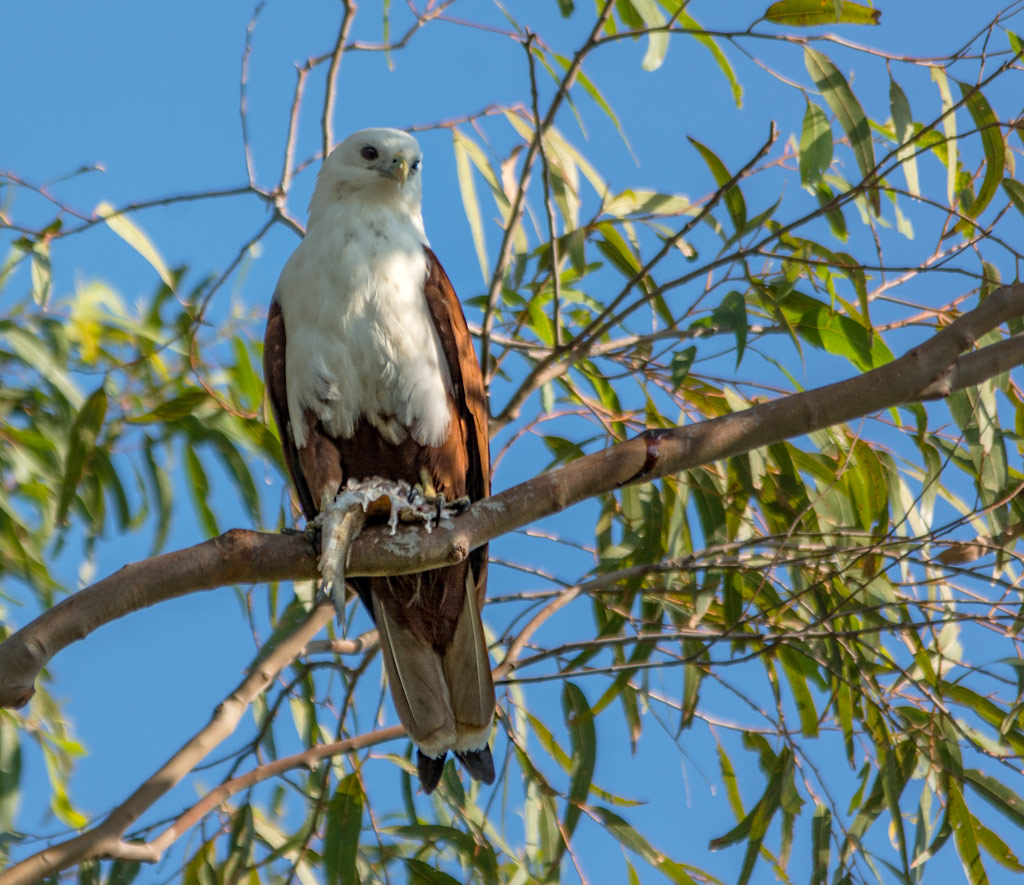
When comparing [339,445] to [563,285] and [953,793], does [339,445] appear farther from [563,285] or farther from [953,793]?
[953,793]

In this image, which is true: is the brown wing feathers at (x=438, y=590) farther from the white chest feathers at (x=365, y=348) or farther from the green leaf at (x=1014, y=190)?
the green leaf at (x=1014, y=190)

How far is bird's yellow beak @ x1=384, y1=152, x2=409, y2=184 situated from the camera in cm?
379

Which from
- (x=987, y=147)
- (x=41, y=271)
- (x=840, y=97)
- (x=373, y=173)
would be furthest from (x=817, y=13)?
(x=41, y=271)

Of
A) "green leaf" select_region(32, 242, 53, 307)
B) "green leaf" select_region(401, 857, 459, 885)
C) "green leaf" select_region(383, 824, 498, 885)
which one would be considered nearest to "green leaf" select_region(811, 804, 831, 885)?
"green leaf" select_region(383, 824, 498, 885)

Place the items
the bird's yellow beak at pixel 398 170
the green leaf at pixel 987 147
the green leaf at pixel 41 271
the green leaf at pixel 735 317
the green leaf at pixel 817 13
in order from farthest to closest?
the bird's yellow beak at pixel 398 170
the green leaf at pixel 41 271
the green leaf at pixel 987 147
the green leaf at pixel 817 13
the green leaf at pixel 735 317

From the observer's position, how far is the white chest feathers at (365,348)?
3.29 metres

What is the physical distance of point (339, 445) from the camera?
11.1ft

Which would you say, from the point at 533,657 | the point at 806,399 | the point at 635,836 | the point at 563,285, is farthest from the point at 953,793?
the point at 563,285

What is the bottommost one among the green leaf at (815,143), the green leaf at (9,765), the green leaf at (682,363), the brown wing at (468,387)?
the green leaf at (9,765)

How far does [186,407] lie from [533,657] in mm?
1367

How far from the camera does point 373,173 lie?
381 cm

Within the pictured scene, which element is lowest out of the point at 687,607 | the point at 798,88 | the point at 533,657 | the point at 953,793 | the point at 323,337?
the point at 953,793

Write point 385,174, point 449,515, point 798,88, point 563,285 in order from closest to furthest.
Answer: point 449,515, point 798,88, point 385,174, point 563,285

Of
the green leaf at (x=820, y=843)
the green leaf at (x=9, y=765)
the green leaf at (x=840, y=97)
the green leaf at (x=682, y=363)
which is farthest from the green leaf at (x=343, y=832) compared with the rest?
the green leaf at (x=840, y=97)
